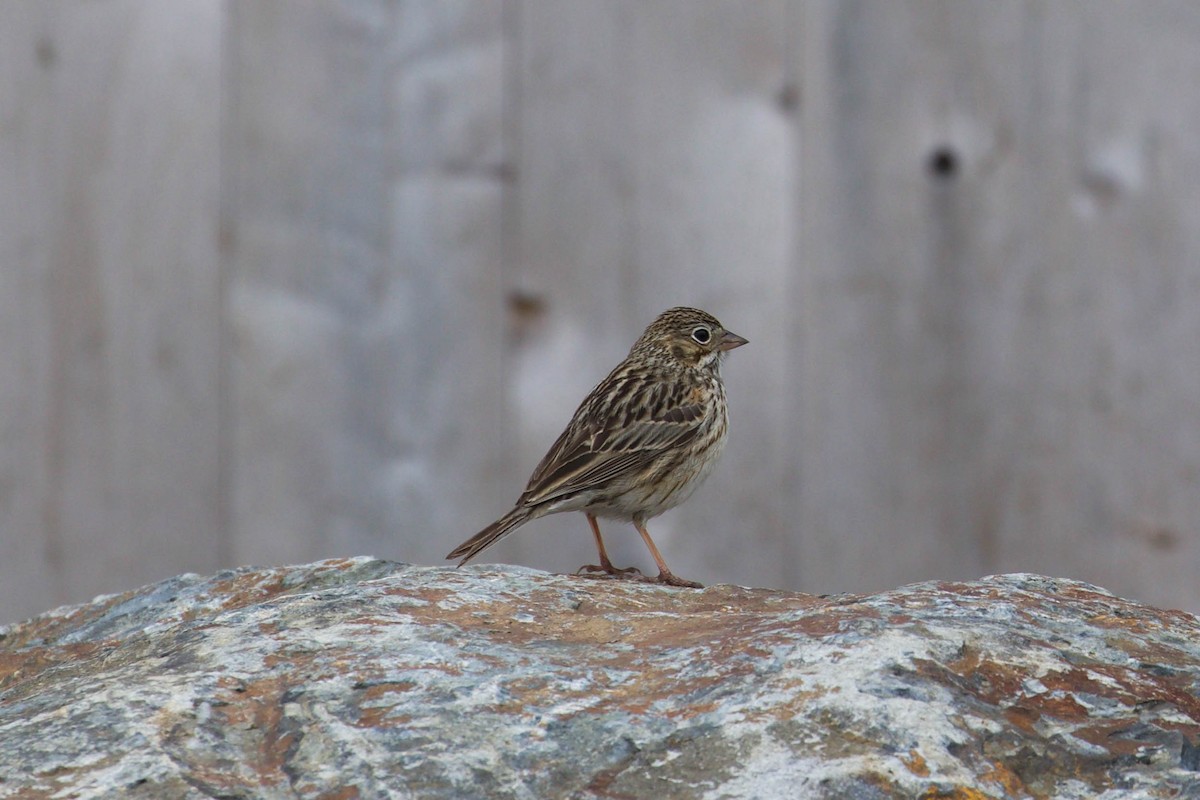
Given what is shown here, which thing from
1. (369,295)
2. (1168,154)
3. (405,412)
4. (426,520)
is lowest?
(426,520)

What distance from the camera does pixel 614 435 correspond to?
496cm

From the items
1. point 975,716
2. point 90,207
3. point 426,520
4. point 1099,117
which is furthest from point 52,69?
point 975,716

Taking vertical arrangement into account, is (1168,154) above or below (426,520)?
above

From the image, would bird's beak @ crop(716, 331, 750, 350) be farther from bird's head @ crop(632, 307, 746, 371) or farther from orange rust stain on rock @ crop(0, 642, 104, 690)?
orange rust stain on rock @ crop(0, 642, 104, 690)

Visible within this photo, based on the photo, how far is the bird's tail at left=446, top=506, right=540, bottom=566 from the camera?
14.4 feet

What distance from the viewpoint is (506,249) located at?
5270 millimetres

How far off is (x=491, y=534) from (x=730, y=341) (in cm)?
117

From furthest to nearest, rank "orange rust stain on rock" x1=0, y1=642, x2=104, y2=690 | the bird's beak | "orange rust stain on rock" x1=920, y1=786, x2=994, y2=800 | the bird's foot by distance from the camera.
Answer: the bird's beak, the bird's foot, "orange rust stain on rock" x1=0, y1=642, x2=104, y2=690, "orange rust stain on rock" x1=920, y1=786, x2=994, y2=800

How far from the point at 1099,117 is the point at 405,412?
7.80 ft

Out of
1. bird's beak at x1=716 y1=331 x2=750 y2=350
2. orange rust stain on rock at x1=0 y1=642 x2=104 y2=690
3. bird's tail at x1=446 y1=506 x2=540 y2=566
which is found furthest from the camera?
bird's beak at x1=716 y1=331 x2=750 y2=350

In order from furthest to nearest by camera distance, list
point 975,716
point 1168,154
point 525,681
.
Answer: point 1168,154
point 525,681
point 975,716

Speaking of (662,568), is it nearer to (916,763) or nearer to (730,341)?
(730,341)

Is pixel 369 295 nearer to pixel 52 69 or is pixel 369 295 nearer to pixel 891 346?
pixel 52 69

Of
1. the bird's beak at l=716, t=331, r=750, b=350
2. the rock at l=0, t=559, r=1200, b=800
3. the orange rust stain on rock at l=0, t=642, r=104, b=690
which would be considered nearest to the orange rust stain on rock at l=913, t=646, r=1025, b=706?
the rock at l=0, t=559, r=1200, b=800
